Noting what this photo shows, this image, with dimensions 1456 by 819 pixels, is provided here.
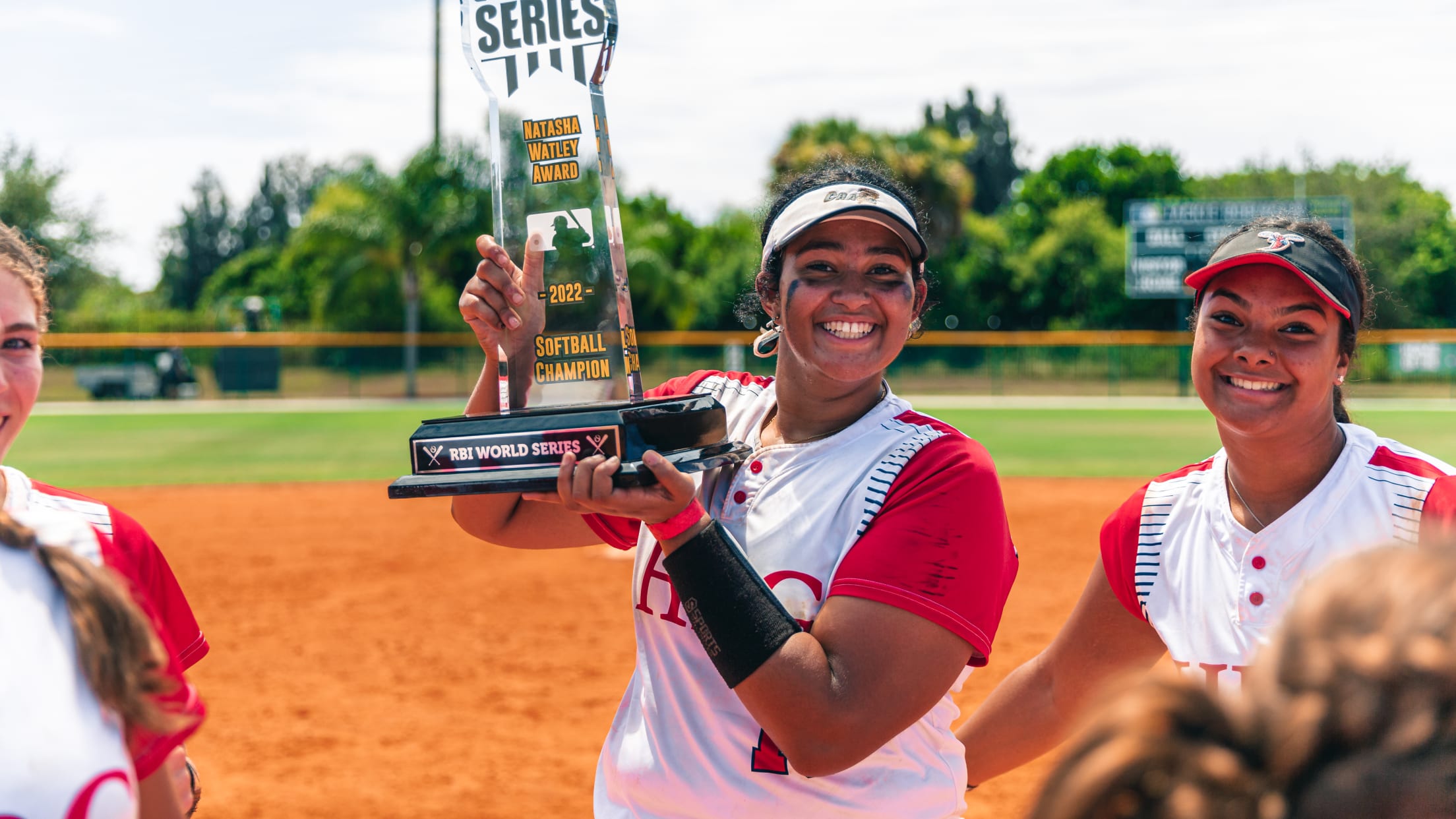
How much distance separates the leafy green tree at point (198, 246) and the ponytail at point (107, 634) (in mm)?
81100

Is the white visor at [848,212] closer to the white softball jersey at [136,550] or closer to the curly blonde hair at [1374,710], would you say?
the white softball jersey at [136,550]

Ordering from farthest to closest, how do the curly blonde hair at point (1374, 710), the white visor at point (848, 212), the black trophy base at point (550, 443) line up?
the white visor at point (848, 212) < the black trophy base at point (550, 443) < the curly blonde hair at point (1374, 710)

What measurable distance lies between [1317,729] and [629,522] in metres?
1.84

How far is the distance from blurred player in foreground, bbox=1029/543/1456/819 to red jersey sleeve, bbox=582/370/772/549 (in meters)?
1.68

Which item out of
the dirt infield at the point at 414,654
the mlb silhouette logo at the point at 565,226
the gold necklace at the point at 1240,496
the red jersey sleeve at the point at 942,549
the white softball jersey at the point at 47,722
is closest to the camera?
the white softball jersey at the point at 47,722

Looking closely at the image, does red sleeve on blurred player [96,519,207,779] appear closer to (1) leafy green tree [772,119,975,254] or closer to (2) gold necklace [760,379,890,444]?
(2) gold necklace [760,379,890,444]

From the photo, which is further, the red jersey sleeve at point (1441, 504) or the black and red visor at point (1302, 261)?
the black and red visor at point (1302, 261)

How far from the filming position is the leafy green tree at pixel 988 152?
68188 millimetres

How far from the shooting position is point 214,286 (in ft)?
219

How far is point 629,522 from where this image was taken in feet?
8.32

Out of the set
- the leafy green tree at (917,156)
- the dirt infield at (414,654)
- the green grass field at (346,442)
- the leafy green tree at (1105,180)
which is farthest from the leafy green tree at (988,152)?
the dirt infield at (414,654)

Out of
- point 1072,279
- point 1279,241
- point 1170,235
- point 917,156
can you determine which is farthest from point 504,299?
point 1072,279

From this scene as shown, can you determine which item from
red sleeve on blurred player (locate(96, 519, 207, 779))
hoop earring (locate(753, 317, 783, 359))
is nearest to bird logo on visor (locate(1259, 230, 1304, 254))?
hoop earring (locate(753, 317, 783, 359))

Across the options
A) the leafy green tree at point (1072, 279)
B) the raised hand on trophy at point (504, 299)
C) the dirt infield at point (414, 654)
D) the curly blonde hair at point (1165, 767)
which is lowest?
the dirt infield at point (414, 654)
